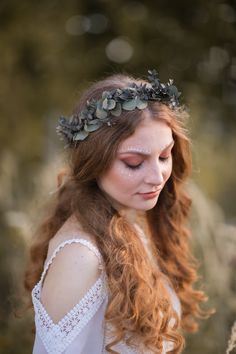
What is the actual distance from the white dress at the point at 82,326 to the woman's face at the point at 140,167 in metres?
0.24

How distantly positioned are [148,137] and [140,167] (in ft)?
0.38

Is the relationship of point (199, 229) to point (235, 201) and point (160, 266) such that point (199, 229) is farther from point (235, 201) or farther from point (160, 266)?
point (235, 201)

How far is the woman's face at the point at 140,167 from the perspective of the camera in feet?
6.40

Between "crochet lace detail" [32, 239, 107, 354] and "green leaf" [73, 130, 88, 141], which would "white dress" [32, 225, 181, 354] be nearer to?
"crochet lace detail" [32, 239, 107, 354]

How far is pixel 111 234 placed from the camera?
200 cm

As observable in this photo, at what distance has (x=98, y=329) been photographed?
1.95 metres

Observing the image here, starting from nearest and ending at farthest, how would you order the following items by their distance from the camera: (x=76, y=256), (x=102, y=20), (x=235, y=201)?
(x=76, y=256) → (x=235, y=201) → (x=102, y=20)

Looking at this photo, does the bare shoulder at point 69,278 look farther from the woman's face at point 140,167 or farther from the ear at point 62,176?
the ear at point 62,176

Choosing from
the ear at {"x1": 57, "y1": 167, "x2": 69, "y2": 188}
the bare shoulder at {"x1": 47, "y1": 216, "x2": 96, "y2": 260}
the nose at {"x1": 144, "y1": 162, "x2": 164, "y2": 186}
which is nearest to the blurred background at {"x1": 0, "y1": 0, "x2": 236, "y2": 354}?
the ear at {"x1": 57, "y1": 167, "x2": 69, "y2": 188}

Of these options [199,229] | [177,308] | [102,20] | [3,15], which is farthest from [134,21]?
[177,308]

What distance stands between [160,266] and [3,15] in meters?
3.58

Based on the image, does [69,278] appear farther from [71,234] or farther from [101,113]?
[101,113]

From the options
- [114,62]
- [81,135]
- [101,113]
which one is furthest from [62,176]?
A: [114,62]

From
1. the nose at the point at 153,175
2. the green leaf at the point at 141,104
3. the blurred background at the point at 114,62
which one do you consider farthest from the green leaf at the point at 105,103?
the blurred background at the point at 114,62
